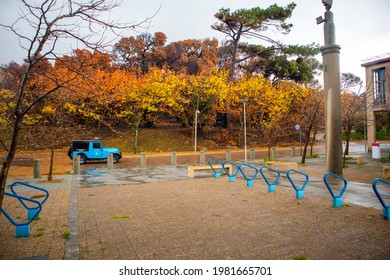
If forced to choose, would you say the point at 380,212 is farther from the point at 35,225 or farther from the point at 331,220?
the point at 35,225

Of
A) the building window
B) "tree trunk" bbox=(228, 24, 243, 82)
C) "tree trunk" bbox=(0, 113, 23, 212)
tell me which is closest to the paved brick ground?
"tree trunk" bbox=(0, 113, 23, 212)

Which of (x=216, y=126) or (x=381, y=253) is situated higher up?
(x=216, y=126)

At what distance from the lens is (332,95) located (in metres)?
9.94

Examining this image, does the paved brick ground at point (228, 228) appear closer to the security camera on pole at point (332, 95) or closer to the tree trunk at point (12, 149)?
the tree trunk at point (12, 149)

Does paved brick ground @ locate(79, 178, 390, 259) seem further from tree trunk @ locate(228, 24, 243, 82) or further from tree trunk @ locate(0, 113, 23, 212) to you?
tree trunk @ locate(228, 24, 243, 82)

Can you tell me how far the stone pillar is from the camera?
985 cm

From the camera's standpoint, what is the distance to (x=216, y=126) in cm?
3925

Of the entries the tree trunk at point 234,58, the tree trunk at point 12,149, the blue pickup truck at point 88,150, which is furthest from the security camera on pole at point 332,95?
the tree trunk at point 234,58

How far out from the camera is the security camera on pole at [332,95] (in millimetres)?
9789

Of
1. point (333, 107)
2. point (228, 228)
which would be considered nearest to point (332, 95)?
point (333, 107)

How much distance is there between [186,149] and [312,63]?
2069cm

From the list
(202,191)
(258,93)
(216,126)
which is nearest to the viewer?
(202,191)

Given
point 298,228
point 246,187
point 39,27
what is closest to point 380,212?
point 298,228

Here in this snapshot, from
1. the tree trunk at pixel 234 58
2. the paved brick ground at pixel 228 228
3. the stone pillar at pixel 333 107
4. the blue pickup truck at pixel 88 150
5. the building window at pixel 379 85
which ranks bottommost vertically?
the paved brick ground at pixel 228 228
